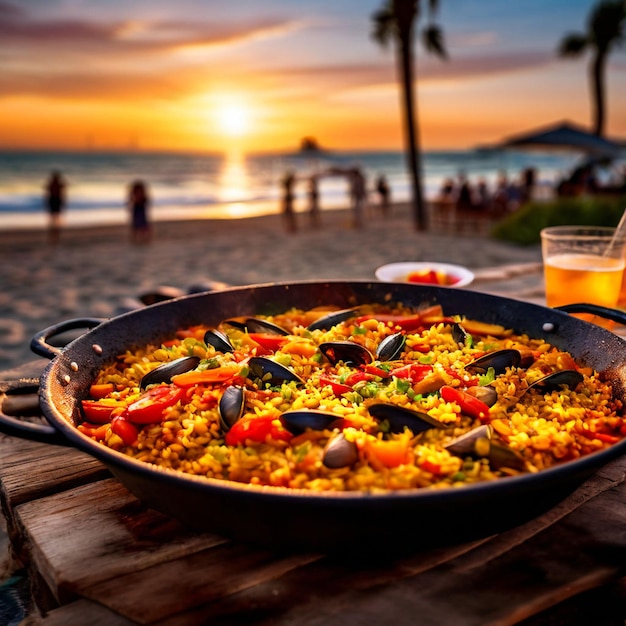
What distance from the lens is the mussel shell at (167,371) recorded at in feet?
6.66

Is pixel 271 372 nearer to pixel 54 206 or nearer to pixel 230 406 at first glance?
pixel 230 406

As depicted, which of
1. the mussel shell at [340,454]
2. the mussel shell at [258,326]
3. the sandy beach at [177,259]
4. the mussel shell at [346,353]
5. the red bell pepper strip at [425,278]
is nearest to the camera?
the mussel shell at [340,454]

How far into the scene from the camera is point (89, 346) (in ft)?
7.02

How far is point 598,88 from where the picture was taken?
28125mm

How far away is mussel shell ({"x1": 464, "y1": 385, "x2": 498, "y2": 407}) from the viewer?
1.82 meters

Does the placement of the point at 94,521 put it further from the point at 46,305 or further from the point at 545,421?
the point at 46,305

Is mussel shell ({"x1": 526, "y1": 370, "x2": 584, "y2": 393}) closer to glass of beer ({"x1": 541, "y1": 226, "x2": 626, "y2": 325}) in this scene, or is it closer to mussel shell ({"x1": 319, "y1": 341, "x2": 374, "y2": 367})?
mussel shell ({"x1": 319, "y1": 341, "x2": 374, "y2": 367})

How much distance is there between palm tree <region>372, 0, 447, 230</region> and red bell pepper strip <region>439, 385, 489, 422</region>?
1505 cm

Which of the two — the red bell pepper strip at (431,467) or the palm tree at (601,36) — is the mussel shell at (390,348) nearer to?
the red bell pepper strip at (431,467)

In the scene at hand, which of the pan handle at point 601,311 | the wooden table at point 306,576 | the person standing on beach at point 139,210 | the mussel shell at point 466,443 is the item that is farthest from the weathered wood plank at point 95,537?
the person standing on beach at point 139,210

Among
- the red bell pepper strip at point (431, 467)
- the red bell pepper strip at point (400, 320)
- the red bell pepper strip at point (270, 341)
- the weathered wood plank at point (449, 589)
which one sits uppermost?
the red bell pepper strip at point (400, 320)

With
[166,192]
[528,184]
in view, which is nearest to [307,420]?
[528,184]

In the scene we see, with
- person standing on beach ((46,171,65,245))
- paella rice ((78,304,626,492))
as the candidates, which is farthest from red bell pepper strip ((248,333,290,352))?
person standing on beach ((46,171,65,245))

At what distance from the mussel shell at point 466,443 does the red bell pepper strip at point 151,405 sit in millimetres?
848
